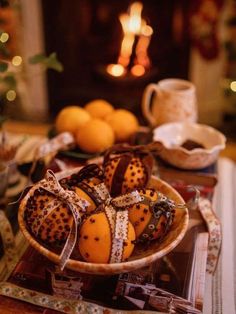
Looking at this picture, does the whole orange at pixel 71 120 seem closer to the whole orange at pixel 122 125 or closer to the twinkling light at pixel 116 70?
the whole orange at pixel 122 125

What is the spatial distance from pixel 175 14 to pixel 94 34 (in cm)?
42

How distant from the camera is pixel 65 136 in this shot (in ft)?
3.09

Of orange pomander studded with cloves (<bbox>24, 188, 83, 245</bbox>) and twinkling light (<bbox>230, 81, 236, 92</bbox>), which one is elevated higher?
twinkling light (<bbox>230, 81, 236, 92</bbox>)

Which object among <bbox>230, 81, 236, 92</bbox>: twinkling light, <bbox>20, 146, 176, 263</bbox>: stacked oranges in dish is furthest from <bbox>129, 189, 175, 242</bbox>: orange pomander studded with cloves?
<bbox>230, 81, 236, 92</bbox>: twinkling light

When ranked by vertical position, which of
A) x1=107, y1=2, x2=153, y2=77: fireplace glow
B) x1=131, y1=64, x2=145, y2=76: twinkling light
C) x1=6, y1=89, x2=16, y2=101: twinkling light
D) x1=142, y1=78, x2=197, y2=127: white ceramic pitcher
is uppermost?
x1=107, y1=2, x2=153, y2=77: fireplace glow

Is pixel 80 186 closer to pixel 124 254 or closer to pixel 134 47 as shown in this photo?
pixel 124 254

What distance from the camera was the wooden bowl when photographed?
21.5 inches

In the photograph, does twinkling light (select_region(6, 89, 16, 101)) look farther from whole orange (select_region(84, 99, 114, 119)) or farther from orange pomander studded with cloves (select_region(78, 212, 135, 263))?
orange pomander studded with cloves (select_region(78, 212, 135, 263))

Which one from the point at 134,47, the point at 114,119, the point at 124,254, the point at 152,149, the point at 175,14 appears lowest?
the point at 124,254

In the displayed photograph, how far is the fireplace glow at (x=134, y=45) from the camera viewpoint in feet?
6.78

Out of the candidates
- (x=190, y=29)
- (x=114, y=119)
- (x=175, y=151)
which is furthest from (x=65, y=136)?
(x=190, y=29)

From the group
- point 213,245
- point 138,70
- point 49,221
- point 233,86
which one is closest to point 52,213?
point 49,221

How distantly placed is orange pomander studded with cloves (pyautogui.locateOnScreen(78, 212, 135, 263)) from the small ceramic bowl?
0.27 metres

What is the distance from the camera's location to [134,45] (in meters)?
2.13
